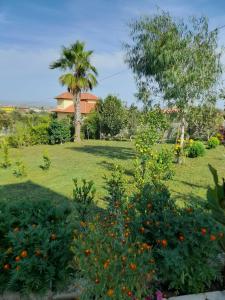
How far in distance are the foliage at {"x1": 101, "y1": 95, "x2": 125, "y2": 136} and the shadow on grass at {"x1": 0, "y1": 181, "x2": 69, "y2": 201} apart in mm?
16464

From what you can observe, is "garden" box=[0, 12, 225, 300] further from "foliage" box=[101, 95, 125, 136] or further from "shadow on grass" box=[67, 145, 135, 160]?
"foliage" box=[101, 95, 125, 136]

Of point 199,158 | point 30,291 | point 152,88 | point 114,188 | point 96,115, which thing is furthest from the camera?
point 96,115

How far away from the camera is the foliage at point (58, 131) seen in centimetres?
2169

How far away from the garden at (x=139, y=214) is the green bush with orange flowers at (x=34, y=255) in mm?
10

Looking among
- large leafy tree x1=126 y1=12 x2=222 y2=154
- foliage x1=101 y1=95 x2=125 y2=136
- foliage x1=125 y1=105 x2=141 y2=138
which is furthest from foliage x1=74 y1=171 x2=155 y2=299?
foliage x1=125 y1=105 x2=141 y2=138

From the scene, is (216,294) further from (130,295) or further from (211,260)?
(130,295)

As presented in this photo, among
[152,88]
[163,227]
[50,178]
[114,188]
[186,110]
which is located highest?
[152,88]

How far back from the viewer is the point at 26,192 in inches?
318

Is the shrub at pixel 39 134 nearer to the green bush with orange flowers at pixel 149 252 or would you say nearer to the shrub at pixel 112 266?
the green bush with orange flowers at pixel 149 252

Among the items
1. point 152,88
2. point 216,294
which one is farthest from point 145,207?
point 152,88

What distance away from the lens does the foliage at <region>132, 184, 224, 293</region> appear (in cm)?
269

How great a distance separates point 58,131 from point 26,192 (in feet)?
46.3

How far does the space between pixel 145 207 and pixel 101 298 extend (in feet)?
4.10

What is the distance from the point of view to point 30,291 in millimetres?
2732
